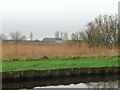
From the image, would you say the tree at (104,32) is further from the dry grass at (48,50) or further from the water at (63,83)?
the water at (63,83)

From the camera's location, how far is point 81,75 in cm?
→ 1365

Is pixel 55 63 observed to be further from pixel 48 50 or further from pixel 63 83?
pixel 63 83

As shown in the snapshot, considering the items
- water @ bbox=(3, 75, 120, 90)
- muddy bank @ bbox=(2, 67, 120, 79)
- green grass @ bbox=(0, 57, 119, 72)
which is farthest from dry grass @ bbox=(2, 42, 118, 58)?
water @ bbox=(3, 75, 120, 90)

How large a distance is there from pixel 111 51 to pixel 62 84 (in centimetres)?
804

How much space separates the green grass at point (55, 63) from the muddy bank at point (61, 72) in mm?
364

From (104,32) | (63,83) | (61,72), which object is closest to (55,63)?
(61,72)

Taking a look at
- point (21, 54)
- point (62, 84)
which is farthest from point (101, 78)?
point (21, 54)

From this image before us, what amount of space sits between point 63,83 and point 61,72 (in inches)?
38.7

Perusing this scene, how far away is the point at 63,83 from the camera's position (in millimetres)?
12234

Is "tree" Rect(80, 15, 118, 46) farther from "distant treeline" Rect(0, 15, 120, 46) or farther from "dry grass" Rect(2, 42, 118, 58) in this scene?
"dry grass" Rect(2, 42, 118, 58)

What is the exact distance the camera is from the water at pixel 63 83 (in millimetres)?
11527

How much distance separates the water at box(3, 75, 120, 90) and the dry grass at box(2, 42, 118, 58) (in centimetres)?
432

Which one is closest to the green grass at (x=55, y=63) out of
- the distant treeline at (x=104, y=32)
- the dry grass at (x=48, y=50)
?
the dry grass at (x=48, y=50)

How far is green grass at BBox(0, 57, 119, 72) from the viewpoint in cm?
1327
